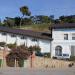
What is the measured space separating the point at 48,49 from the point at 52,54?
1.95 meters

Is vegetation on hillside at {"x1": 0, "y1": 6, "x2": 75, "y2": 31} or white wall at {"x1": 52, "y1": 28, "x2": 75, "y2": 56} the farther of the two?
vegetation on hillside at {"x1": 0, "y1": 6, "x2": 75, "y2": 31}

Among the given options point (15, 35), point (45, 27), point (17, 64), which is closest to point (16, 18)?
point (45, 27)

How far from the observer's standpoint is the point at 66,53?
240 ft

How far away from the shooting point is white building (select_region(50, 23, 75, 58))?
74.3m

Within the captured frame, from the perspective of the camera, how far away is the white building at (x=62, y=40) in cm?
7431

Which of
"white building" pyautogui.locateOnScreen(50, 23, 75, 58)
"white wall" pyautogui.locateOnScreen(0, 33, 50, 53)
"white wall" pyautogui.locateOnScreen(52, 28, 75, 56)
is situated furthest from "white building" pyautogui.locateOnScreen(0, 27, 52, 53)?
"white building" pyautogui.locateOnScreen(50, 23, 75, 58)

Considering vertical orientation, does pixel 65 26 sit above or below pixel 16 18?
below

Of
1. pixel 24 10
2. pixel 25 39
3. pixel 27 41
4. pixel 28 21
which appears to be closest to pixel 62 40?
pixel 27 41

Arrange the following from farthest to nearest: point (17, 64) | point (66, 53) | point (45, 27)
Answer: point (45, 27), point (66, 53), point (17, 64)

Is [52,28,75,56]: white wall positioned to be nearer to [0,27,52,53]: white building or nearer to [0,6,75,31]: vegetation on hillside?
[0,27,52,53]: white building

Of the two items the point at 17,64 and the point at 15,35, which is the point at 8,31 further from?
the point at 17,64

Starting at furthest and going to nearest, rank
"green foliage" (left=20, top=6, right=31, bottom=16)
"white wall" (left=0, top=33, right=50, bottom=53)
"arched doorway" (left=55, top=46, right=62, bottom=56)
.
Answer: "green foliage" (left=20, top=6, right=31, bottom=16) < "white wall" (left=0, top=33, right=50, bottom=53) < "arched doorway" (left=55, top=46, right=62, bottom=56)

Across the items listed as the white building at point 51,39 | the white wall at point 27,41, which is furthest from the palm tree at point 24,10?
the white wall at point 27,41

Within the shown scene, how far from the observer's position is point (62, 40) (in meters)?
75.6
